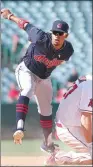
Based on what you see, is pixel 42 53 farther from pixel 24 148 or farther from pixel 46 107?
pixel 24 148

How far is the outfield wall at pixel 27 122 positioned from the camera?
6.61 metres

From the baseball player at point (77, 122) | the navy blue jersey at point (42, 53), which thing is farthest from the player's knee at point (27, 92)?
the baseball player at point (77, 122)

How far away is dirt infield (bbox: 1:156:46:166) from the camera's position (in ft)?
13.7

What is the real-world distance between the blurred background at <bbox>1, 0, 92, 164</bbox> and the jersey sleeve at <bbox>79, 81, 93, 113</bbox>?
3.71 meters

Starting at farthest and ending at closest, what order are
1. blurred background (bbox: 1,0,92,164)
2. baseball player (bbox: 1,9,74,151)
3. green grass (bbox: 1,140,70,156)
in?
blurred background (bbox: 1,0,92,164) < green grass (bbox: 1,140,70,156) < baseball player (bbox: 1,9,74,151)

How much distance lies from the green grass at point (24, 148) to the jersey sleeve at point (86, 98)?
1067 millimetres

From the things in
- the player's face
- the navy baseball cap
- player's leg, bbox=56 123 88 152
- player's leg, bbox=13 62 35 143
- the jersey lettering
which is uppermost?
the navy baseball cap

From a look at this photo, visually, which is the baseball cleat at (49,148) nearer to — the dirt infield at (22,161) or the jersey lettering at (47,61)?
the dirt infield at (22,161)

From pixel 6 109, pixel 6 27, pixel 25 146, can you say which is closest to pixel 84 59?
pixel 6 27

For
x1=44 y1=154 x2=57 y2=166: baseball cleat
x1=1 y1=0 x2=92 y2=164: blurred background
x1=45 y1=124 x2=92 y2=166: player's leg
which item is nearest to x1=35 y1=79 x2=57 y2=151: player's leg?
x1=44 y1=154 x2=57 y2=166: baseball cleat

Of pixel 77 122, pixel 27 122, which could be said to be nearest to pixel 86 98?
pixel 77 122

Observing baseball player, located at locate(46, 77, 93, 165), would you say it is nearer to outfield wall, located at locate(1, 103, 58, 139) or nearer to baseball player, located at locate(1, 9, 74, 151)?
baseball player, located at locate(1, 9, 74, 151)

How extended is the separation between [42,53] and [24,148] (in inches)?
71.9

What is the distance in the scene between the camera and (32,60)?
173 inches
